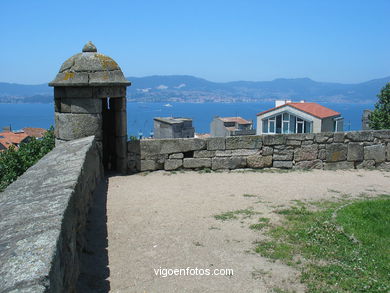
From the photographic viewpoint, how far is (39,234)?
2541 millimetres

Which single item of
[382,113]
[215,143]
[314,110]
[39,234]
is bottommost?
[314,110]

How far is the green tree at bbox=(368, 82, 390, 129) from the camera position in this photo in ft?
86.7

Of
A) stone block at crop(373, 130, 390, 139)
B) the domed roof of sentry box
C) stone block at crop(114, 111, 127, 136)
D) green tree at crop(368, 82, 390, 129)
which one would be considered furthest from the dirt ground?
green tree at crop(368, 82, 390, 129)

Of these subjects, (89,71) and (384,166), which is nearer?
(89,71)

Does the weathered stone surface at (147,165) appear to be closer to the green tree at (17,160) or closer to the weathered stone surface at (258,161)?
the weathered stone surface at (258,161)

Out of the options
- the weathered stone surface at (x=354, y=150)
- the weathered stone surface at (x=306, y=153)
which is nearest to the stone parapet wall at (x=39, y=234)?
the weathered stone surface at (x=306, y=153)

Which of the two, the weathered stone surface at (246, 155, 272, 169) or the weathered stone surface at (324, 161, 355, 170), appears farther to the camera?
the weathered stone surface at (324, 161, 355, 170)

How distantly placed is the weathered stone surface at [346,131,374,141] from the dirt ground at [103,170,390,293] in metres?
0.80

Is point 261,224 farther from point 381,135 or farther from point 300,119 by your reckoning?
point 300,119

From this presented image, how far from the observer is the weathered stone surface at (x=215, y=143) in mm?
9672

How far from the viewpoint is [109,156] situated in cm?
977

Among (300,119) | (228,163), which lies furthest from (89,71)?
(300,119)

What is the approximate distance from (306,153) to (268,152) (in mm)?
905

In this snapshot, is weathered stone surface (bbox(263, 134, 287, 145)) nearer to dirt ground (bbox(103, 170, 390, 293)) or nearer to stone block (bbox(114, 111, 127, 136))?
dirt ground (bbox(103, 170, 390, 293))
